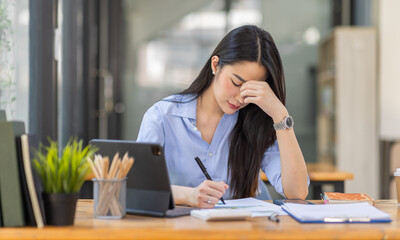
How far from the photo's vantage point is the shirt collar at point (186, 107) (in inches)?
79.5

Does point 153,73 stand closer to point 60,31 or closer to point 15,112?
point 60,31

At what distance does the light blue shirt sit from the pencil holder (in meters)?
0.60

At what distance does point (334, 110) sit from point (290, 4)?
1907 millimetres

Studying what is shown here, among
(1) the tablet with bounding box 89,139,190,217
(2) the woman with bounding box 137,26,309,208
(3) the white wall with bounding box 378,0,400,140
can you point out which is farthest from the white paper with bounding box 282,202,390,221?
(3) the white wall with bounding box 378,0,400,140

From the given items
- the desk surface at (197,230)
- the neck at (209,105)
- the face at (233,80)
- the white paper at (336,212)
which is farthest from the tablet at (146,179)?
the neck at (209,105)

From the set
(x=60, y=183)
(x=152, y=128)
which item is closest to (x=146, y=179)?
(x=60, y=183)

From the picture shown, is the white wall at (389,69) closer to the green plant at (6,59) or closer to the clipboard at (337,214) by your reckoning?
the clipboard at (337,214)

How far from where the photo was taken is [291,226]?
130 cm

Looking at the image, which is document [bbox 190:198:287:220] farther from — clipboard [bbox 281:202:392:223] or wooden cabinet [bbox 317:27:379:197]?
wooden cabinet [bbox 317:27:379:197]

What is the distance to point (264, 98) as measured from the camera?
6.07 ft

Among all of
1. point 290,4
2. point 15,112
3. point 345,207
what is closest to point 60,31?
point 15,112

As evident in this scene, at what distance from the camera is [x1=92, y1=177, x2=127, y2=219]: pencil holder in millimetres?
1356

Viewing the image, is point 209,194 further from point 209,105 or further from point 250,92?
point 209,105

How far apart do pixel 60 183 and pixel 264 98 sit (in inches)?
33.1
